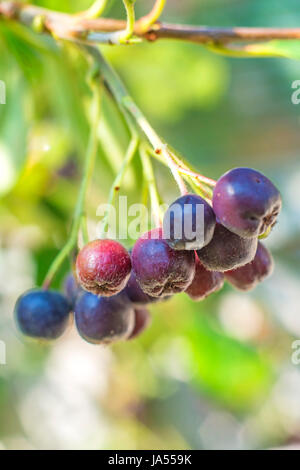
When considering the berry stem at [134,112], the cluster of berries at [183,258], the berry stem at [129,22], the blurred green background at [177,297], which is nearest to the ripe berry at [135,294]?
the cluster of berries at [183,258]

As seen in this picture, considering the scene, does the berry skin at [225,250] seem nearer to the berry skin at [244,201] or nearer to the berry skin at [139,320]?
the berry skin at [244,201]

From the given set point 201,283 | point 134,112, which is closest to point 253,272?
point 201,283

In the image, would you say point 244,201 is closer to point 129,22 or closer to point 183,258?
point 183,258

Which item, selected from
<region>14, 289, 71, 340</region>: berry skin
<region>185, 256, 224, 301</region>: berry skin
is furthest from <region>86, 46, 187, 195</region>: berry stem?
<region>14, 289, 71, 340</region>: berry skin

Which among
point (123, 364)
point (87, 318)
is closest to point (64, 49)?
point (87, 318)

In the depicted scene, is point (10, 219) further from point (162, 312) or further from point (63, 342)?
point (63, 342)

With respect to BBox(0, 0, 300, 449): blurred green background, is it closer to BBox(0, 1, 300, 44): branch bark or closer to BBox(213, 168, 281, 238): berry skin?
BBox(0, 1, 300, 44): branch bark
